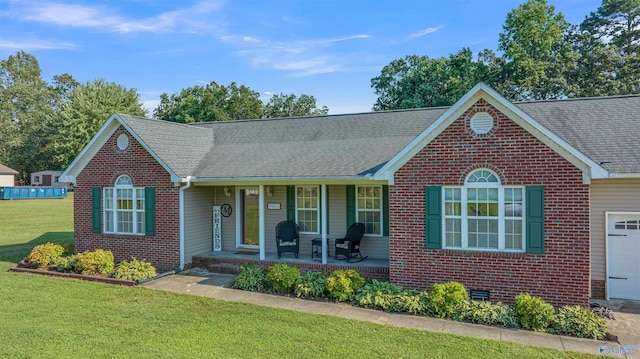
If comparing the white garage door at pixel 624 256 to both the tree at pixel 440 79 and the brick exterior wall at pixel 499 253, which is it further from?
the tree at pixel 440 79

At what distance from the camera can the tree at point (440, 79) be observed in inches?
1148

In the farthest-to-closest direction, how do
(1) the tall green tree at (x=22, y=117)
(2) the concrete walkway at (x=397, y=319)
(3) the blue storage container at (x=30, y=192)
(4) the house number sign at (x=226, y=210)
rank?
(1) the tall green tree at (x=22, y=117), (3) the blue storage container at (x=30, y=192), (4) the house number sign at (x=226, y=210), (2) the concrete walkway at (x=397, y=319)

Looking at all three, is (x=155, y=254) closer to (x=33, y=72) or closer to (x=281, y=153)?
(x=281, y=153)

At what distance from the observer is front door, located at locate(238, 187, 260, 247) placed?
13711 mm

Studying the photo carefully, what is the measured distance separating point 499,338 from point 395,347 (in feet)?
6.43

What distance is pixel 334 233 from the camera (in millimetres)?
12523

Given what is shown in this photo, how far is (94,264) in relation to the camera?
1184cm

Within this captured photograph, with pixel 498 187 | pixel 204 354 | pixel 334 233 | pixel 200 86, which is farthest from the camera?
pixel 200 86

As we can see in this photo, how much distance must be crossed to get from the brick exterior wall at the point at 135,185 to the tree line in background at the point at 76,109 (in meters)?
28.5

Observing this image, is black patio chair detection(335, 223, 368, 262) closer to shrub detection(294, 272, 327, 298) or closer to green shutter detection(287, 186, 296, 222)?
shrub detection(294, 272, 327, 298)

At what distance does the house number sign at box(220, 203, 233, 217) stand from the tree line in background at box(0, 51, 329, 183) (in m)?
29.2

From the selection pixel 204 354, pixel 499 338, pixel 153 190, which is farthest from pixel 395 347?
pixel 153 190

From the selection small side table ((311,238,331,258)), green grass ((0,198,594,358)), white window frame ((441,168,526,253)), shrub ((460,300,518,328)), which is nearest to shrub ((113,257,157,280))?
green grass ((0,198,594,358))

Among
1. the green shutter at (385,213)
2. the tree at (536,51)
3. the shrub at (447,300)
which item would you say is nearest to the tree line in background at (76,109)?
the tree at (536,51)
